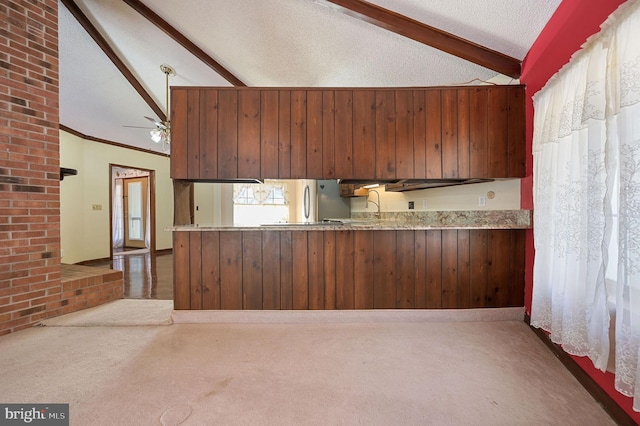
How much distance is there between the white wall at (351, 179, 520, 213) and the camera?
8.24 ft

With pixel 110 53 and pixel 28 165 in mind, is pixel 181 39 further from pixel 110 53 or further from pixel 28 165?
pixel 28 165

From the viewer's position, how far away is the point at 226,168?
2.39m

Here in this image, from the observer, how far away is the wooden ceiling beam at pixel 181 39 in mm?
2917

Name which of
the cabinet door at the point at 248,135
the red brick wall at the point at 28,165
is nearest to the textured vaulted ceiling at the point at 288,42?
the cabinet door at the point at 248,135

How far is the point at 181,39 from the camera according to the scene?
127 inches

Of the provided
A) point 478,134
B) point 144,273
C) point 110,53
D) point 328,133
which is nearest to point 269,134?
point 328,133

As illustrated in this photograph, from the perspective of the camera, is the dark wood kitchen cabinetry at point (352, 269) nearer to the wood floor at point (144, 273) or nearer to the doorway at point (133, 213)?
the wood floor at point (144, 273)

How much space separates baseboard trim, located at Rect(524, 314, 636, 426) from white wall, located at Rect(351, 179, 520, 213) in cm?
121

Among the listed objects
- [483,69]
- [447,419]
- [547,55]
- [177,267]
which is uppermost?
[483,69]

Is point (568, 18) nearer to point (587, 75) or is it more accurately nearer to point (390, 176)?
point (587, 75)

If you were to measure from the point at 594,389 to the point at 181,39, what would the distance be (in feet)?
15.7

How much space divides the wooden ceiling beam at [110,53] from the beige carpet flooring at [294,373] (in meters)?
3.36

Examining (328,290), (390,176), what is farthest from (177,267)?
(390,176)

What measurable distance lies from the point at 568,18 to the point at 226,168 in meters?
2.67
